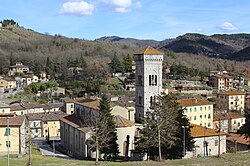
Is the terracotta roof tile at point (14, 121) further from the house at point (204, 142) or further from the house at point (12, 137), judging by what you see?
the house at point (204, 142)

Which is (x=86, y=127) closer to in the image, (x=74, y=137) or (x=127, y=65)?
(x=74, y=137)

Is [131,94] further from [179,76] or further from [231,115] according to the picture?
[179,76]

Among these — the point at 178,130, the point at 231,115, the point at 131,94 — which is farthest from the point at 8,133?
the point at 131,94

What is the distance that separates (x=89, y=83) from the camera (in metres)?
100

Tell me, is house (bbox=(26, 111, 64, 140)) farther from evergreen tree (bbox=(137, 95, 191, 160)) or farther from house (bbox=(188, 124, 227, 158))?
evergreen tree (bbox=(137, 95, 191, 160))

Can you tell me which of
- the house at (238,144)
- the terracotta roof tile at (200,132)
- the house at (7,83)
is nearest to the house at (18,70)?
the house at (7,83)

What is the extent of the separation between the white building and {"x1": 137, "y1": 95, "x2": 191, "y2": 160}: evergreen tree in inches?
296

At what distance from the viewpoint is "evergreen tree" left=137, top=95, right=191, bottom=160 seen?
123 ft

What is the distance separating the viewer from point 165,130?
37469mm

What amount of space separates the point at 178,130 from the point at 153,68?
1225cm

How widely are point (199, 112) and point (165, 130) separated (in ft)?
114

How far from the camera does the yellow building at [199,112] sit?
6919cm

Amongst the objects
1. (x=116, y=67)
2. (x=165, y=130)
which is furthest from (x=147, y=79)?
(x=116, y=67)

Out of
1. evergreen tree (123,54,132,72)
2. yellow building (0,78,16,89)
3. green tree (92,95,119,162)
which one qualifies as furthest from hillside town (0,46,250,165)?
evergreen tree (123,54,132,72)
